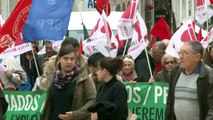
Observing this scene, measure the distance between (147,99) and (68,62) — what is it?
3.58m

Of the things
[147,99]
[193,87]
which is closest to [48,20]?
[147,99]

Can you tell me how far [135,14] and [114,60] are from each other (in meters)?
5.85

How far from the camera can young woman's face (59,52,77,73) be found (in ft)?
29.5

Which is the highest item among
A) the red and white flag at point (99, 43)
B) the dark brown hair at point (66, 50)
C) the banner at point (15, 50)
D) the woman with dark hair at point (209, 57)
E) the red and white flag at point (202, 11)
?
the dark brown hair at point (66, 50)

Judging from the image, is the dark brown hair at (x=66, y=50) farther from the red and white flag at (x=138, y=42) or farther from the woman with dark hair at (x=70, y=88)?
the red and white flag at (x=138, y=42)

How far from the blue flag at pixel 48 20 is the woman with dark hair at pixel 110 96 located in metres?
3.50

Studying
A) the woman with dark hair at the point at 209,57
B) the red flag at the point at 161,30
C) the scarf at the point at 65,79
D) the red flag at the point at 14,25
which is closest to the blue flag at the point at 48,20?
the red flag at the point at 14,25

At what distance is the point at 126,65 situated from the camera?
42.6 feet

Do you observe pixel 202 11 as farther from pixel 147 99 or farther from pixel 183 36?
pixel 147 99

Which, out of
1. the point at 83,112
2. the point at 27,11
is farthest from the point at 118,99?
the point at 27,11

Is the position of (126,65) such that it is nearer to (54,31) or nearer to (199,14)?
(54,31)

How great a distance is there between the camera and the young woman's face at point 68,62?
898 centimetres

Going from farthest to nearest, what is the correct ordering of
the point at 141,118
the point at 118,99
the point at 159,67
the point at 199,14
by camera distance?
1. the point at 199,14
2. the point at 159,67
3. the point at 141,118
4. the point at 118,99

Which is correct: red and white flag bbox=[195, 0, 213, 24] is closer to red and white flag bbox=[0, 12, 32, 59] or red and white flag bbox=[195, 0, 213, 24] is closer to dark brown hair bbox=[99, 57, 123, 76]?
red and white flag bbox=[0, 12, 32, 59]
